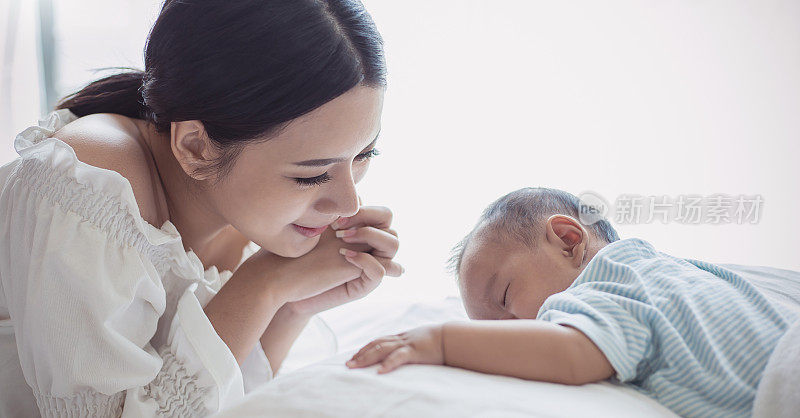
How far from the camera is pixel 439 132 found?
89.0 inches

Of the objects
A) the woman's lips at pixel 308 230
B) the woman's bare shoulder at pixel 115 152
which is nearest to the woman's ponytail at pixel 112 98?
the woman's bare shoulder at pixel 115 152

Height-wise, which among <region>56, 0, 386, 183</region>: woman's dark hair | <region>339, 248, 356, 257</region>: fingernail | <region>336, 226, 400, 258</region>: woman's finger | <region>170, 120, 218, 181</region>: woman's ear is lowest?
<region>339, 248, 356, 257</region>: fingernail

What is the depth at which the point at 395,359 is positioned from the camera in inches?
30.6

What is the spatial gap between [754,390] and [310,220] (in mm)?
738

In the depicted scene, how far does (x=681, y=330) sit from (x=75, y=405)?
2.86 feet

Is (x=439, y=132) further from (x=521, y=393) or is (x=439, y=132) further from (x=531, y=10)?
(x=521, y=393)

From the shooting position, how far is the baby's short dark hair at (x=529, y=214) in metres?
1.18

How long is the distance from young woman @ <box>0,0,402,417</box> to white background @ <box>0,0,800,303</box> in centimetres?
83

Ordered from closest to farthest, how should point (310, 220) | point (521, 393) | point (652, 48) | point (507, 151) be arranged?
point (521, 393), point (310, 220), point (652, 48), point (507, 151)

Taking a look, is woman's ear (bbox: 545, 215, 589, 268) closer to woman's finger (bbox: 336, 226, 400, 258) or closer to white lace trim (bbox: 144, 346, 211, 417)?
woman's finger (bbox: 336, 226, 400, 258)

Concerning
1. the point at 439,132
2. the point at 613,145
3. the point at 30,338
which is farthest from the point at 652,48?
the point at 30,338

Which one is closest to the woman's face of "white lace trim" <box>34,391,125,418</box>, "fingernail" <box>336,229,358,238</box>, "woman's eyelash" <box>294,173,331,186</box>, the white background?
"woman's eyelash" <box>294,173,331,186</box>

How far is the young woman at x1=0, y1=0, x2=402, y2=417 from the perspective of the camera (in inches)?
35.3

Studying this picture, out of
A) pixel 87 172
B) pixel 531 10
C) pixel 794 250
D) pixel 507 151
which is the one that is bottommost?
pixel 794 250
